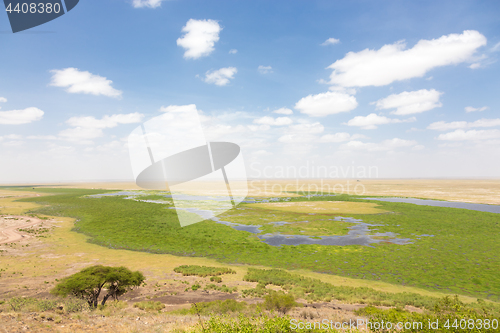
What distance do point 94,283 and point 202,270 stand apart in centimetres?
927

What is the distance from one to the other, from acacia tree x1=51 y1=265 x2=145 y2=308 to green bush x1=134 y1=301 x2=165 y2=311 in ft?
5.92

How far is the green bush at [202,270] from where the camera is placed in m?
21.6

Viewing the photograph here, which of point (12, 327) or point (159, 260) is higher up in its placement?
point (12, 327)

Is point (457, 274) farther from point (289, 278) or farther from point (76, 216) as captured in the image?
point (76, 216)

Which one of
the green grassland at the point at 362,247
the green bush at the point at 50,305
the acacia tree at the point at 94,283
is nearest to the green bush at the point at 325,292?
→ the green grassland at the point at 362,247

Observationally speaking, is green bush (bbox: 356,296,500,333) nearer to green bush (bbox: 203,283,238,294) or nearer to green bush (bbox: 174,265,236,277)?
green bush (bbox: 203,283,238,294)

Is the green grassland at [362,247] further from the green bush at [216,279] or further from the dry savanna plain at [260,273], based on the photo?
the green bush at [216,279]

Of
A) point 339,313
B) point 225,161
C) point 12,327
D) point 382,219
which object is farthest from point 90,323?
point 382,219

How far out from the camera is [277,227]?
134 ft

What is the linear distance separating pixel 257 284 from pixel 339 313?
24.2 ft

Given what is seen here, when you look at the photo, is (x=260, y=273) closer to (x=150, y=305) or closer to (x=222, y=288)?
(x=222, y=288)

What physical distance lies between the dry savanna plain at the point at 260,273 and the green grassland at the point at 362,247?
18 centimetres

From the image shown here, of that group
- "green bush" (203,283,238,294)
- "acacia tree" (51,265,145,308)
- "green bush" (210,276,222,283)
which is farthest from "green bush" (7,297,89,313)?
"green bush" (210,276,222,283)

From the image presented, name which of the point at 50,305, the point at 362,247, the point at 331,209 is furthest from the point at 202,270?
the point at 331,209
